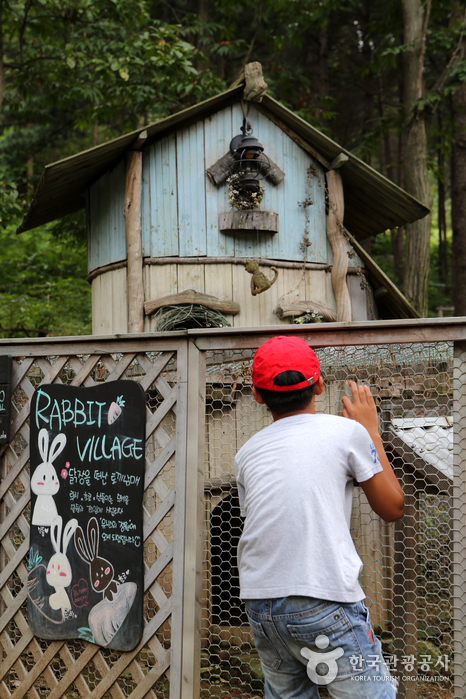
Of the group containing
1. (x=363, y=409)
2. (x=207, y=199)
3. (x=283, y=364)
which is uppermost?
(x=207, y=199)

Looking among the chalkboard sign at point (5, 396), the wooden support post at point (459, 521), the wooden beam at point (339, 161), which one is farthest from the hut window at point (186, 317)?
the wooden support post at point (459, 521)

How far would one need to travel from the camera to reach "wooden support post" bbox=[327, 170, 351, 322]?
6809mm

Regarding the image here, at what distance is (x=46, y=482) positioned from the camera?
131 inches

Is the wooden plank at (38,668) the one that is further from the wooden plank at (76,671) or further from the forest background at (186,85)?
the forest background at (186,85)

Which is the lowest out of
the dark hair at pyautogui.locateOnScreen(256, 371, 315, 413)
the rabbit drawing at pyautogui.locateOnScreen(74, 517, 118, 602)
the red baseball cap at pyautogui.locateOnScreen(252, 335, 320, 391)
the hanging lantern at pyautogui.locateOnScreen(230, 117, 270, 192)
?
the rabbit drawing at pyautogui.locateOnScreen(74, 517, 118, 602)

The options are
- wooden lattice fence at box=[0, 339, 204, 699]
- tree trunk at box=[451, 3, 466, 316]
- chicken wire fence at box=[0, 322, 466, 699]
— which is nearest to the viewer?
chicken wire fence at box=[0, 322, 466, 699]

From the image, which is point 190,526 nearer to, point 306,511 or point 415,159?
point 306,511

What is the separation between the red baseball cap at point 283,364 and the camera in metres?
2.17

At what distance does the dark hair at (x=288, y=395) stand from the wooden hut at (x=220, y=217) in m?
4.27

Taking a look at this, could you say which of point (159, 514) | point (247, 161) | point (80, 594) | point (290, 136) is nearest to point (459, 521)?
point (159, 514)


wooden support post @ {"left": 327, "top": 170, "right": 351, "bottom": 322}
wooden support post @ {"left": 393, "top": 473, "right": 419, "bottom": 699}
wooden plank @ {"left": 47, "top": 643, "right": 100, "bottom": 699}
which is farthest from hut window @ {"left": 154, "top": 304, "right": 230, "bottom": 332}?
wooden plank @ {"left": 47, "top": 643, "right": 100, "bottom": 699}

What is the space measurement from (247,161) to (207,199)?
0.63 m

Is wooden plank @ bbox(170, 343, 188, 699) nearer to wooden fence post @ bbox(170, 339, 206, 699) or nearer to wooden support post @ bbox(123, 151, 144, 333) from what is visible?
wooden fence post @ bbox(170, 339, 206, 699)

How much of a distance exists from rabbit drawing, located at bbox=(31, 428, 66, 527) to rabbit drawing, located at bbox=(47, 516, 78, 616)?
0.07m
